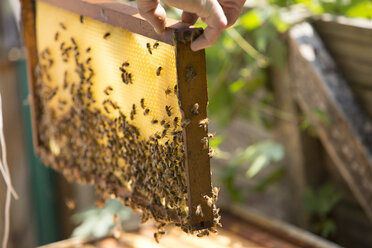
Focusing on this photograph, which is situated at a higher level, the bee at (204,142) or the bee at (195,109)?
the bee at (195,109)

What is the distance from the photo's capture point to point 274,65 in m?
3.26

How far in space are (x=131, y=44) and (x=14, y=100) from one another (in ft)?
9.96

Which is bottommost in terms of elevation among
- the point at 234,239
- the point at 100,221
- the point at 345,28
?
the point at 234,239

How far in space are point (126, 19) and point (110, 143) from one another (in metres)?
0.48

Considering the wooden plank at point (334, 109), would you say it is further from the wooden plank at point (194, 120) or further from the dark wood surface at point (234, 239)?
the wooden plank at point (194, 120)

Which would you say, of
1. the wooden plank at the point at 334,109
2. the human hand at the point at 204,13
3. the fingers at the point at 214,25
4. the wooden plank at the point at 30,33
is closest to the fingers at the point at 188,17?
the human hand at the point at 204,13

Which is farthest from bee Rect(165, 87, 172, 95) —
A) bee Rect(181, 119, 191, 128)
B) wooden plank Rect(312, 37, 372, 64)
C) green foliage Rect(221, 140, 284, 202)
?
wooden plank Rect(312, 37, 372, 64)

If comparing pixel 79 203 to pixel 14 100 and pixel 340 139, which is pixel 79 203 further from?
pixel 340 139

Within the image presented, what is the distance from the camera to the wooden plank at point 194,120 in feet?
4.80

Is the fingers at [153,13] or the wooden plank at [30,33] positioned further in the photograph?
the wooden plank at [30,33]

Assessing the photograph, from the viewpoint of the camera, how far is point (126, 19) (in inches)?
65.9

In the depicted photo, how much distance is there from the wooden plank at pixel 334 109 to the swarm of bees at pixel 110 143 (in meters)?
1.28

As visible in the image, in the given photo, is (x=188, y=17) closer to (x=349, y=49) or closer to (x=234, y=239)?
(x=349, y=49)

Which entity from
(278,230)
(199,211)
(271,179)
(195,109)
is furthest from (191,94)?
(271,179)
